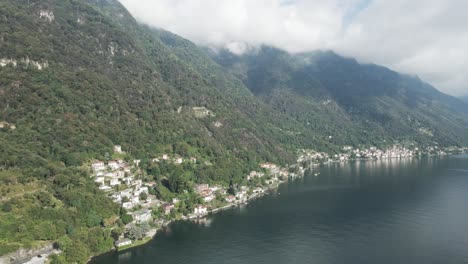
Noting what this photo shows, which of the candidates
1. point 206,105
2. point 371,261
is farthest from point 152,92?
point 371,261

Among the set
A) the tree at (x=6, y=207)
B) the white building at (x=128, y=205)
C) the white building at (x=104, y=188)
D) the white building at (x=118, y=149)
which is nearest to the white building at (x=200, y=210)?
the white building at (x=128, y=205)

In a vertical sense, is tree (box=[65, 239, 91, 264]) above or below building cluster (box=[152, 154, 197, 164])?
below

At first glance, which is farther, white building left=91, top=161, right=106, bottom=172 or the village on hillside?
white building left=91, top=161, right=106, bottom=172

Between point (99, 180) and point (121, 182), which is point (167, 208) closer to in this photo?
point (121, 182)

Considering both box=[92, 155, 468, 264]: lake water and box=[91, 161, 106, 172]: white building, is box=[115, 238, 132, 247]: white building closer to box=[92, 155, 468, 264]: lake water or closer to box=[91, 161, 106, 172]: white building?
box=[92, 155, 468, 264]: lake water

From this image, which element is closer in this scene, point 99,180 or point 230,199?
point 99,180

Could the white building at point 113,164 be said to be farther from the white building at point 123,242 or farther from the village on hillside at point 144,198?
the white building at point 123,242

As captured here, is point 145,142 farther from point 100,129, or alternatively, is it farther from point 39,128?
point 39,128

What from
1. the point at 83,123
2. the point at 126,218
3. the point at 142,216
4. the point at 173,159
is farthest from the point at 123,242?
the point at 173,159

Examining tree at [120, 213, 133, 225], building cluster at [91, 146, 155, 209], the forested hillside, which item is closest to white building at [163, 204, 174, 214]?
building cluster at [91, 146, 155, 209]

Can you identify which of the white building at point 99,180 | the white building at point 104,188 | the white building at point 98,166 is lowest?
the white building at point 104,188
